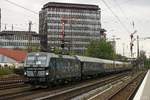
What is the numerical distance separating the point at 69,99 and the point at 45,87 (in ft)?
26.9

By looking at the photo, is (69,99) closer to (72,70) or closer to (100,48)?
(72,70)

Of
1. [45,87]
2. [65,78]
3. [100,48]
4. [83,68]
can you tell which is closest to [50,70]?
[45,87]

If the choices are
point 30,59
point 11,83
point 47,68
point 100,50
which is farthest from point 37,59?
point 100,50

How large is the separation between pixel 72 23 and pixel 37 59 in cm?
14857

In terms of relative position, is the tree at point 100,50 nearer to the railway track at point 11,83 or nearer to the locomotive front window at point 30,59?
the railway track at point 11,83

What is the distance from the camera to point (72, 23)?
590 feet

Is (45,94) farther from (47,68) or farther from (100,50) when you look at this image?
(100,50)

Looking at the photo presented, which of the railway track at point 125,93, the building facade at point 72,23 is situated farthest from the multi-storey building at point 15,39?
the railway track at point 125,93

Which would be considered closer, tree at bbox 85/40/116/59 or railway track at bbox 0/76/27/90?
railway track at bbox 0/76/27/90

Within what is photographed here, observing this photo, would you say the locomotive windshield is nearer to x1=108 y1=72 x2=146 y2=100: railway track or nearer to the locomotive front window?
the locomotive front window

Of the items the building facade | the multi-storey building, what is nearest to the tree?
the building facade

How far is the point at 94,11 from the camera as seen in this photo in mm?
184750

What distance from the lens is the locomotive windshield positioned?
31.4 m

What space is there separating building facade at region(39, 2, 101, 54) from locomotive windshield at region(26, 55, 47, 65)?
129 m
